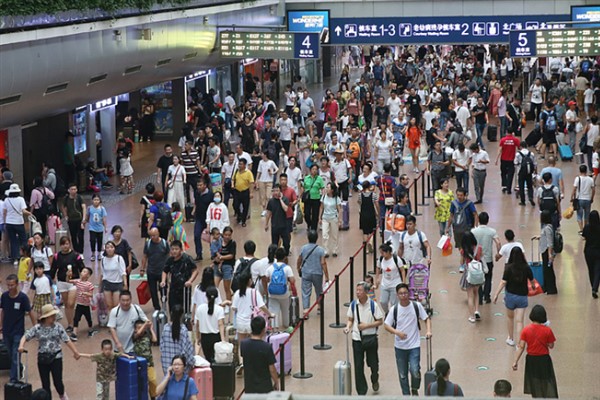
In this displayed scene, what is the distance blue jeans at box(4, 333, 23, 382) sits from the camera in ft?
42.2

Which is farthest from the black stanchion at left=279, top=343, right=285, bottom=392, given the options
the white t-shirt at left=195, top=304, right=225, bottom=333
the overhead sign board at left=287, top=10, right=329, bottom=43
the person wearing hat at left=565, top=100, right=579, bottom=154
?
the overhead sign board at left=287, top=10, right=329, bottom=43

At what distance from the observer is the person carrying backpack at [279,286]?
1444 centimetres

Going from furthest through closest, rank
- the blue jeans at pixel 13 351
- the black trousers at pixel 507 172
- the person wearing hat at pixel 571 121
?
1. the person wearing hat at pixel 571 121
2. the black trousers at pixel 507 172
3. the blue jeans at pixel 13 351

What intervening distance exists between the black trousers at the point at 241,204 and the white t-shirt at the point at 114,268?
6.79 m

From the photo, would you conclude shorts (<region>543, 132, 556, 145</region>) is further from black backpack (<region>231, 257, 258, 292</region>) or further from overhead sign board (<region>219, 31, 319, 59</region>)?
black backpack (<region>231, 257, 258, 292</region>)

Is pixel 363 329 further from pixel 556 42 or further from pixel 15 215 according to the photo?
pixel 556 42

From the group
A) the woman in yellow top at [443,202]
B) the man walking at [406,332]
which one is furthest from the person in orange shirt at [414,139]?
the man walking at [406,332]

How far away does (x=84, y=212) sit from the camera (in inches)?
761

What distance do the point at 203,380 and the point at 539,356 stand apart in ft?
11.7

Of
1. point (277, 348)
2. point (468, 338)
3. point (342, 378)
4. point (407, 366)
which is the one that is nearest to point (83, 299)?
point (277, 348)

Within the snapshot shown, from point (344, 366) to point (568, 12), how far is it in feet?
80.6

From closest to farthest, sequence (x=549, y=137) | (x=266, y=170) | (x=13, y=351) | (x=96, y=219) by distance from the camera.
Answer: (x=13, y=351), (x=96, y=219), (x=266, y=170), (x=549, y=137)

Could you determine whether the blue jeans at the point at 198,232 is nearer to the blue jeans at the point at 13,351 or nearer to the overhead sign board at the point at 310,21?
the blue jeans at the point at 13,351

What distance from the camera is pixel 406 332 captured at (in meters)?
12.1
